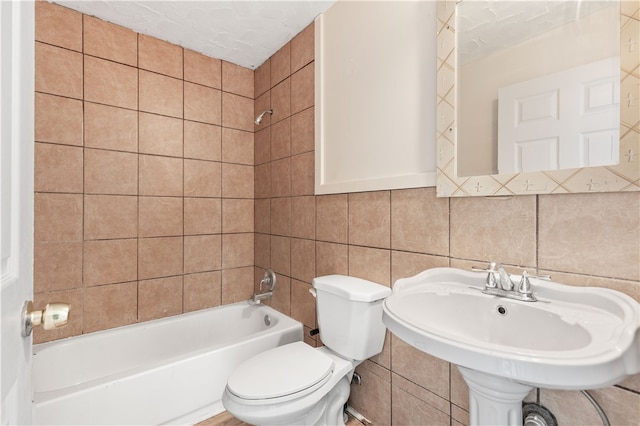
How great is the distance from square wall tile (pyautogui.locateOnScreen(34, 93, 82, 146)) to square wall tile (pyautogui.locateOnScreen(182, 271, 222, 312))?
43.0 inches

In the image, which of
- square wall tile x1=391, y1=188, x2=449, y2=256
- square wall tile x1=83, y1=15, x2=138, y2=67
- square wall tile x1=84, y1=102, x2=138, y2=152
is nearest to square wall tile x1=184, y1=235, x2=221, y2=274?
square wall tile x1=84, y1=102, x2=138, y2=152

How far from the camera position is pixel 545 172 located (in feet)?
3.00

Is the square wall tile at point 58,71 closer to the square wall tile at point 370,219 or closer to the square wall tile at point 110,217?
the square wall tile at point 110,217

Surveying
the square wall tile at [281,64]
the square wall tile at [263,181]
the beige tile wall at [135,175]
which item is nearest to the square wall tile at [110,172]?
the beige tile wall at [135,175]

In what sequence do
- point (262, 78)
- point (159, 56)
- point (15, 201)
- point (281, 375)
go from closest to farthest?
point (15, 201)
point (281, 375)
point (159, 56)
point (262, 78)

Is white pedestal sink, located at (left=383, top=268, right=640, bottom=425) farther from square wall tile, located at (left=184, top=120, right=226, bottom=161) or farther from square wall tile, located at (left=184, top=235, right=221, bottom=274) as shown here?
square wall tile, located at (left=184, top=120, right=226, bottom=161)

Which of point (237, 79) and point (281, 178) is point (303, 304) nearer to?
point (281, 178)

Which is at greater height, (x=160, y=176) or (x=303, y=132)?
(x=303, y=132)

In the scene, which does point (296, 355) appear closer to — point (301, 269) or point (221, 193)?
point (301, 269)

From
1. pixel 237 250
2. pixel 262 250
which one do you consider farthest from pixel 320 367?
pixel 237 250

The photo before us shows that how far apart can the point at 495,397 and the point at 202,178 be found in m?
2.05

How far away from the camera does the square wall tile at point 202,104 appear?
2117mm

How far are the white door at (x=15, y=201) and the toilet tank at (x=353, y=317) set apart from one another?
103 cm

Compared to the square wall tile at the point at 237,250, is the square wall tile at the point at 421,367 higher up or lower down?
lower down
